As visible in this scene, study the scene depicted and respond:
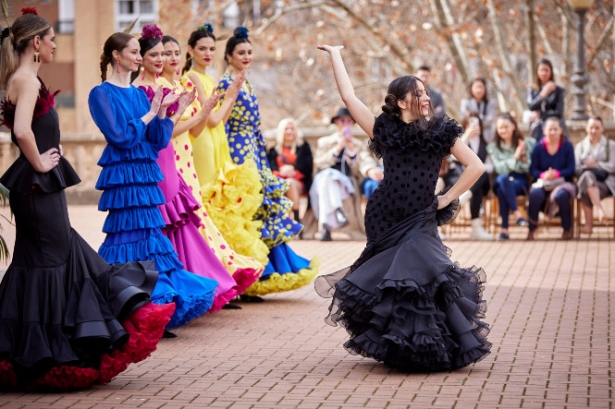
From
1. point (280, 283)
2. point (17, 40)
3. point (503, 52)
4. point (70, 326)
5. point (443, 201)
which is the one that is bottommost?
point (280, 283)

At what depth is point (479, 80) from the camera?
16.1 meters

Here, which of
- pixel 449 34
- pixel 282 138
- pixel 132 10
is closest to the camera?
pixel 282 138

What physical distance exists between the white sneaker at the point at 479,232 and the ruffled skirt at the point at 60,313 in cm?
931

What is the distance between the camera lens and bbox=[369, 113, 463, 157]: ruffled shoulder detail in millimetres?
7031

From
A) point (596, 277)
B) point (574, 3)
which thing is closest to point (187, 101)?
point (596, 277)

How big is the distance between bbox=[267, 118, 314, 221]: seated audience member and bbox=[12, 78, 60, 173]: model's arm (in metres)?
8.84

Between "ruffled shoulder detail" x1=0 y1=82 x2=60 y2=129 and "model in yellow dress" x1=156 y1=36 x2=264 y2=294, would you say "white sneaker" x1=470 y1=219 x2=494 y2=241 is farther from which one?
"ruffled shoulder detail" x1=0 y1=82 x2=60 y2=129

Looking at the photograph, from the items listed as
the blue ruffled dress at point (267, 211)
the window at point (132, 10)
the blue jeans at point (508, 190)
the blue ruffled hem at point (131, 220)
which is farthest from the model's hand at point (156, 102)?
the window at point (132, 10)

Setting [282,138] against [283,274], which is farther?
[282,138]

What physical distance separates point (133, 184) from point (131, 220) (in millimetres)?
251

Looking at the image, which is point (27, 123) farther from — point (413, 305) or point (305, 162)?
point (305, 162)

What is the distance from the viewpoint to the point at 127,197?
7852mm

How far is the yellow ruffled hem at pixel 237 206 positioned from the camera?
31.0 ft

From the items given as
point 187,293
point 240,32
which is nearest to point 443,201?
point 187,293
